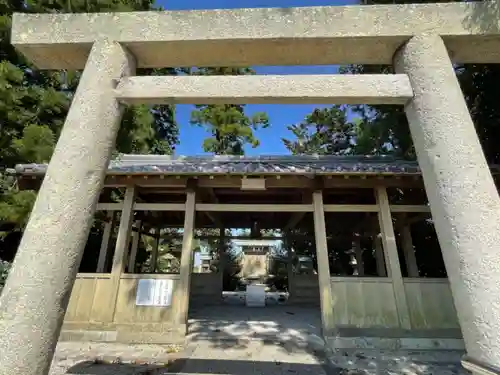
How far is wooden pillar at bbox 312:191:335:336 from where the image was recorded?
15.8 feet

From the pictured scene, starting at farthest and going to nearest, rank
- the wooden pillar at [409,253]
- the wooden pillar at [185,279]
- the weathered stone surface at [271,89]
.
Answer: the wooden pillar at [409,253]
the wooden pillar at [185,279]
the weathered stone surface at [271,89]

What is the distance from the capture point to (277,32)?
7.10ft

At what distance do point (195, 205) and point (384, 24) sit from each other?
4.30 m

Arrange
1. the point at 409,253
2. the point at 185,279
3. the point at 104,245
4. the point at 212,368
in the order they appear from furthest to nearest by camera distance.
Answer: the point at 104,245 < the point at 409,253 < the point at 185,279 < the point at 212,368

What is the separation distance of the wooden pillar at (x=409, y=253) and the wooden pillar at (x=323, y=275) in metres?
2.34

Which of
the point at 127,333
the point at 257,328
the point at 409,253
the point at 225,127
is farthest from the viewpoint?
the point at 225,127

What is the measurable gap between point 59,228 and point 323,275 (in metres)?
4.21

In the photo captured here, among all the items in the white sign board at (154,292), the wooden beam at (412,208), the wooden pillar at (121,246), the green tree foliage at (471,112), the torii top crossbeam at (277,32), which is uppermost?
the green tree foliage at (471,112)

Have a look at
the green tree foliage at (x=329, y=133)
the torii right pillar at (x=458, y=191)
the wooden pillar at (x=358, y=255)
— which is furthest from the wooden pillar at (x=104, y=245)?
the green tree foliage at (x=329, y=133)

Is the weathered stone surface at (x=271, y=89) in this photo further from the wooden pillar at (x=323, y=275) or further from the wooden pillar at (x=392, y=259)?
the wooden pillar at (x=392, y=259)

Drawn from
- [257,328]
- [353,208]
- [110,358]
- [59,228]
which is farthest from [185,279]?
[59,228]

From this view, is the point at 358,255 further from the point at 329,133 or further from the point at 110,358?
the point at 329,133

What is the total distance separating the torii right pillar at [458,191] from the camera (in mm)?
1569

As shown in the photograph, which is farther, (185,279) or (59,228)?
(185,279)
